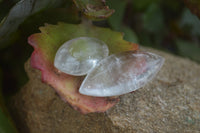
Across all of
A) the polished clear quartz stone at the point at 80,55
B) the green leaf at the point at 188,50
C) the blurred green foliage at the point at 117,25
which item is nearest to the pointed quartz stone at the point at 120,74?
the polished clear quartz stone at the point at 80,55

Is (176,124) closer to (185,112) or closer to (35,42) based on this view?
(185,112)

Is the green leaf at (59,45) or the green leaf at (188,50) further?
the green leaf at (188,50)

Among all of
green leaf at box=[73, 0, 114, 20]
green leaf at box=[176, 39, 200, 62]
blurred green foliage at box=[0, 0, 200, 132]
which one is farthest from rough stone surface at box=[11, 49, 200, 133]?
green leaf at box=[176, 39, 200, 62]

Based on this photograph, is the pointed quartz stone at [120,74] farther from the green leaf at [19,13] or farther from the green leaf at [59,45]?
the green leaf at [19,13]

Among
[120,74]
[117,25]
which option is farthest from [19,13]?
[117,25]

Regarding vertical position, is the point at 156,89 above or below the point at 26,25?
below

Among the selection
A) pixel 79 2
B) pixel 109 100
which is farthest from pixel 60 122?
pixel 79 2
